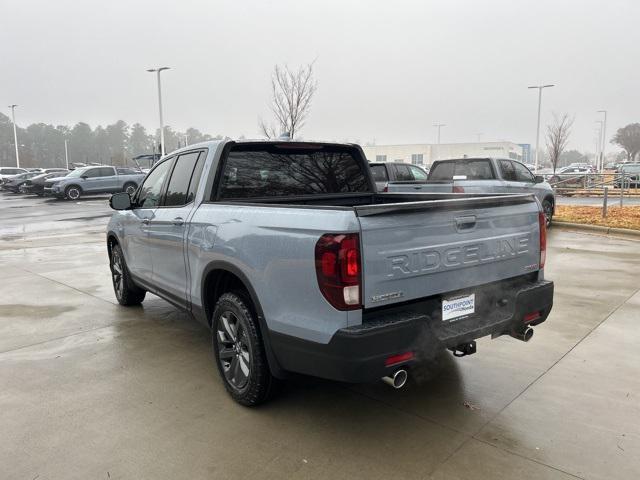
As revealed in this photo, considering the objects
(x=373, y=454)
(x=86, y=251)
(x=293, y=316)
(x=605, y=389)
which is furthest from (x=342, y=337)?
(x=86, y=251)

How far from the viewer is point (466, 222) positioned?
10.3ft

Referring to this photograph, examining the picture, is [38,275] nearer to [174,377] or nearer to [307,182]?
[174,377]

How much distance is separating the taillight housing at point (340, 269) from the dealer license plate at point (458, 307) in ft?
2.25

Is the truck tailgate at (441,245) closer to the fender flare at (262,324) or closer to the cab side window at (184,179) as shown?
the fender flare at (262,324)

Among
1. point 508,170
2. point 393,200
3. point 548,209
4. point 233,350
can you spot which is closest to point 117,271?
point 233,350

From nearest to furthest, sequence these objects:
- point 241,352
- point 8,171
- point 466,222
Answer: point 466,222
point 241,352
point 8,171

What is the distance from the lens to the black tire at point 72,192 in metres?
26.4

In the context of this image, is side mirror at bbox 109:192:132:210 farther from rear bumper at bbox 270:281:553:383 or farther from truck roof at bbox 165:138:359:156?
rear bumper at bbox 270:281:553:383

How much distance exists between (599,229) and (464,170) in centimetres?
365

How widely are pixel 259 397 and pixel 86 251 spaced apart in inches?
320

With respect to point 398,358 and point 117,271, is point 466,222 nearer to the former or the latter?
point 398,358

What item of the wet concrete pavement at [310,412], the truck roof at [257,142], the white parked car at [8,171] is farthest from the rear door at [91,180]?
the truck roof at [257,142]

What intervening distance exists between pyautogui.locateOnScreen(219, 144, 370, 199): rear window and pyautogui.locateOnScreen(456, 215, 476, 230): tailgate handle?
1.62 metres

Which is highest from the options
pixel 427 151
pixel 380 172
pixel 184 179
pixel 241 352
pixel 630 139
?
pixel 630 139
